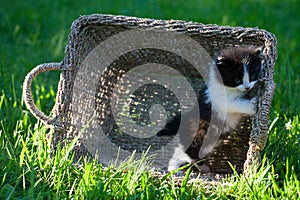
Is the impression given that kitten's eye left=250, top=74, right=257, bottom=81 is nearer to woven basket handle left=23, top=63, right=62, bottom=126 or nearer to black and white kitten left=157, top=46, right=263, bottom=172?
black and white kitten left=157, top=46, right=263, bottom=172

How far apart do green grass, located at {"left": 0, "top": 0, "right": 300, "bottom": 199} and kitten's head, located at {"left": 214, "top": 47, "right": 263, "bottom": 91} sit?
15.0 inches

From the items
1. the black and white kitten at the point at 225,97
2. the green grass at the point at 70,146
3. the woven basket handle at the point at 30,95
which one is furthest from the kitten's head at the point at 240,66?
the woven basket handle at the point at 30,95

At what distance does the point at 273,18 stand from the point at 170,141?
309 cm

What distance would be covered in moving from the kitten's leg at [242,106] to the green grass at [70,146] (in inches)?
9.2

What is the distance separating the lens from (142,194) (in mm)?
2414

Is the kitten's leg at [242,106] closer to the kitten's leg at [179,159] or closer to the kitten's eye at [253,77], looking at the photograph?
the kitten's eye at [253,77]

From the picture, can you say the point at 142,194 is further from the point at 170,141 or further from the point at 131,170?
the point at 170,141

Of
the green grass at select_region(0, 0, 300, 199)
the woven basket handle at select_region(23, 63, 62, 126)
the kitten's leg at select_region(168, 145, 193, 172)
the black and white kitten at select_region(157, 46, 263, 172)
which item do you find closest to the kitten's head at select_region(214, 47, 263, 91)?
the black and white kitten at select_region(157, 46, 263, 172)

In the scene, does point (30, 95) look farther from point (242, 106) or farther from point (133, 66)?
point (242, 106)

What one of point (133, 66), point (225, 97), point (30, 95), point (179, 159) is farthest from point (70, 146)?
point (133, 66)

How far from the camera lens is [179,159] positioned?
3182 millimetres

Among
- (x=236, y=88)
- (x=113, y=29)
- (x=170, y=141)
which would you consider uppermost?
(x=113, y=29)

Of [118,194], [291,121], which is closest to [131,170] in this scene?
[118,194]

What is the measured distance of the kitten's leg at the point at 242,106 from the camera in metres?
2.97
